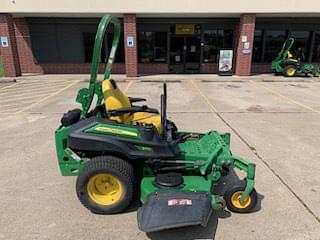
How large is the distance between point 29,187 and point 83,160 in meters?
1.10

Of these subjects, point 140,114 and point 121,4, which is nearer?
point 140,114

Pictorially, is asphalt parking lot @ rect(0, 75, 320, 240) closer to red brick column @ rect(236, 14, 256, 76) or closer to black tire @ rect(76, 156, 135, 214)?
black tire @ rect(76, 156, 135, 214)

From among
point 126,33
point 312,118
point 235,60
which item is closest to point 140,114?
point 312,118

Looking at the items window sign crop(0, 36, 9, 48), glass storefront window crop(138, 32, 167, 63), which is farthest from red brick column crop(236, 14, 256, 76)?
window sign crop(0, 36, 9, 48)

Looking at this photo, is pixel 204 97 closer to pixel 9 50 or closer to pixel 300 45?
pixel 300 45

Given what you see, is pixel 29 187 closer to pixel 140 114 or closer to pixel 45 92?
pixel 140 114

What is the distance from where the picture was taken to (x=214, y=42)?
16.9 meters

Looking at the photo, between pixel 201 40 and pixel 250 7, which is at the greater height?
pixel 250 7

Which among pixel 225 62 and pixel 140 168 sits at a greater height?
pixel 225 62

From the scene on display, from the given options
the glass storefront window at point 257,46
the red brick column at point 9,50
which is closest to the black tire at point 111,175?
the red brick column at point 9,50

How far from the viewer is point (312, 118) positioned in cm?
768

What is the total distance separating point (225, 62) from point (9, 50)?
439 inches

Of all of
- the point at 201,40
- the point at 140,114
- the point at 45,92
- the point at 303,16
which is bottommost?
→ the point at 45,92

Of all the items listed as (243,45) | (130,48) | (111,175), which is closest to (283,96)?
(243,45)
